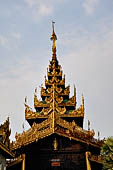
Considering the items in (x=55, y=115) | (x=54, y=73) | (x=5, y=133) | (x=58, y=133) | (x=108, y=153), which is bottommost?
(x=108, y=153)

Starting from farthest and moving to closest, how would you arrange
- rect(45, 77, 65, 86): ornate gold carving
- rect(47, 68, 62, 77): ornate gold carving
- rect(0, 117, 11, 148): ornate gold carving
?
1. rect(47, 68, 62, 77): ornate gold carving
2. rect(45, 77, 65, 86): ornate gold carving
3. rect(0, 117, 11, 148): ornate gold carving

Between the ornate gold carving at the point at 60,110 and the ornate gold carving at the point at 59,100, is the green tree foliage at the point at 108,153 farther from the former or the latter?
the ornate gold carving at the point at 59,100

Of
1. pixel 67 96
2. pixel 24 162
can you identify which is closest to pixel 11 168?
pixel 24 162

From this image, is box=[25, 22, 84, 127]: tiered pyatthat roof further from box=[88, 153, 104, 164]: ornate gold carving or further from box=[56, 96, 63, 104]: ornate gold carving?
box=[88, 153, 104, 164]: ornate gold carving

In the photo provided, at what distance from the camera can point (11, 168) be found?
18250 mm

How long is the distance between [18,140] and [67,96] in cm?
1055

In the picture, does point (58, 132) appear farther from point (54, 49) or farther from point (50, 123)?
point (54, 49)

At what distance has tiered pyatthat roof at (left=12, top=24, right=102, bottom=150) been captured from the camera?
19188mm

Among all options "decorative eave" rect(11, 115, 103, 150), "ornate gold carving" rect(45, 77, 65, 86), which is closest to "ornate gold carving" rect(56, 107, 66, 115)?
"decorative eave" rect(11, 115, 103, 150)

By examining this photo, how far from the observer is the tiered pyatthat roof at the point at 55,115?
1919cm

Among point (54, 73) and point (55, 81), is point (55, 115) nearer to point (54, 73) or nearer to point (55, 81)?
point (55, 81)

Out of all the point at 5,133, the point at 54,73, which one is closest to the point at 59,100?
the point at 54,73

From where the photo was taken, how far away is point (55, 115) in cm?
2014

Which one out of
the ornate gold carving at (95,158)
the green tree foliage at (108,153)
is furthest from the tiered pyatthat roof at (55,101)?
the green tree foliage at (108,153)
